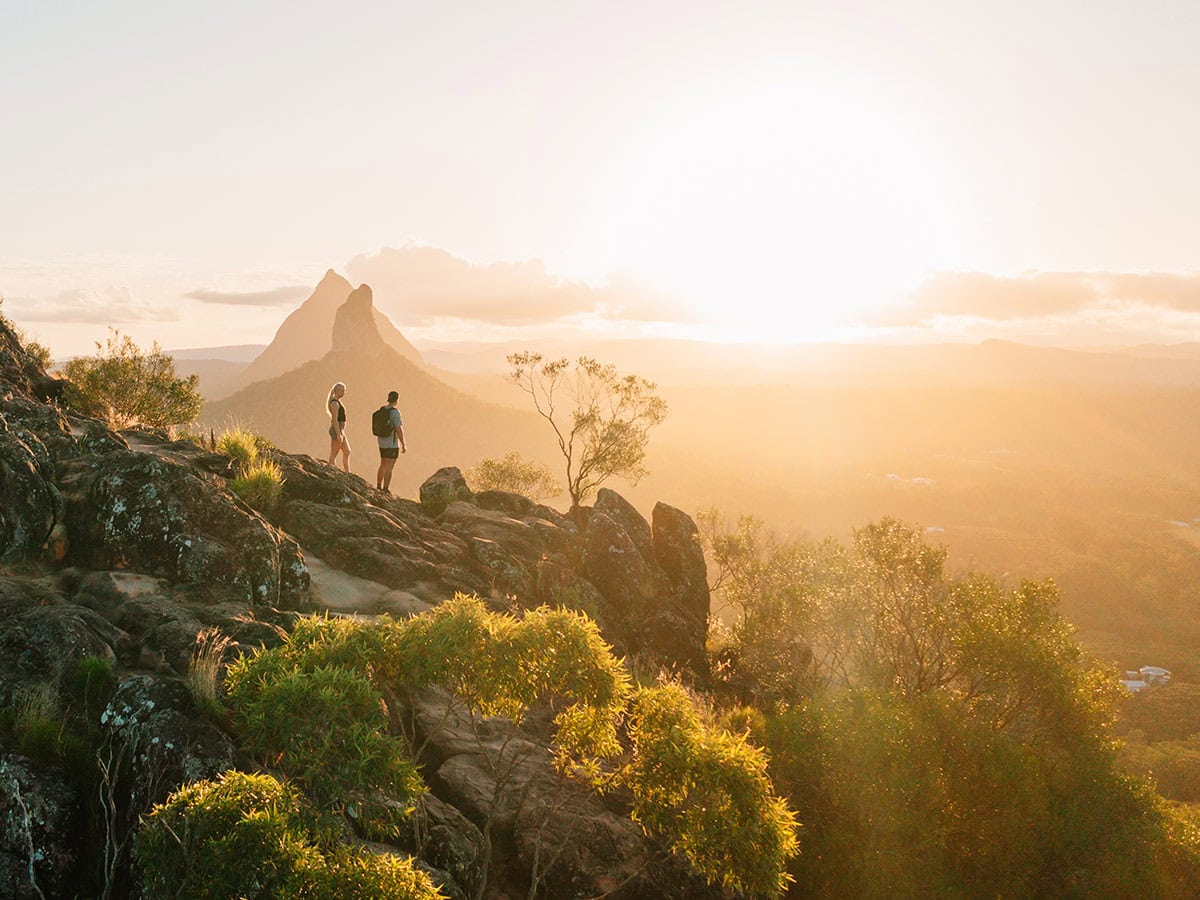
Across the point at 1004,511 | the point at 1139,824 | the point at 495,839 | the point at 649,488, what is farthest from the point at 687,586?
the point at 1004,511

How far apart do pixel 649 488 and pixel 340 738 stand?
15574cm

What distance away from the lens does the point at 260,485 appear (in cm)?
1789

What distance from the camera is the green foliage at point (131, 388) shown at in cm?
2250

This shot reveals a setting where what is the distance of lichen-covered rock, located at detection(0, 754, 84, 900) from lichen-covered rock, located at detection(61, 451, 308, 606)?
5141 millimetres

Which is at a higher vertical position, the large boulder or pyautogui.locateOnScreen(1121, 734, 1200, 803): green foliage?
the large boulder

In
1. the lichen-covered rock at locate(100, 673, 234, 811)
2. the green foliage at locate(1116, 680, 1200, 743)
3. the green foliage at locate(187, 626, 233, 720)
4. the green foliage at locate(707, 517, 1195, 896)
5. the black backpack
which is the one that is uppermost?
the black backpack

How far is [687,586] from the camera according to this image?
2619cm

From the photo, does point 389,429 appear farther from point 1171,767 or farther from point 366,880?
point 1171,767

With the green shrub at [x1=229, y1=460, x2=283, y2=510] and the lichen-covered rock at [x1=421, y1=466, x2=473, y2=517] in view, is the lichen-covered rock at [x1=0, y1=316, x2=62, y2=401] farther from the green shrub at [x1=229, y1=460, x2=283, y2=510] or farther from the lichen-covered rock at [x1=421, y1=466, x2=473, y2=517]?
the lichen-covered rock at [x1=421, y1=466, x2=473, y2=517]

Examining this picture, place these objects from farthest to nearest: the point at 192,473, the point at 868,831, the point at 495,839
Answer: the point at 868,831, the point at 192,473, the point at 495,839

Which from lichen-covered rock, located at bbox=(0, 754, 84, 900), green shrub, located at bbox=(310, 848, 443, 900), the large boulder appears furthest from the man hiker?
green shrub, located at bbox=(310, 848, 443, 900)

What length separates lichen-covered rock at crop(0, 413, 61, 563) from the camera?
12.4 metres

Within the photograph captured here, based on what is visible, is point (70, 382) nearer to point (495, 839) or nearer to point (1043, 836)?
point (495, 839)

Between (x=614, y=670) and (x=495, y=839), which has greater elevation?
(x=614, y=670)
